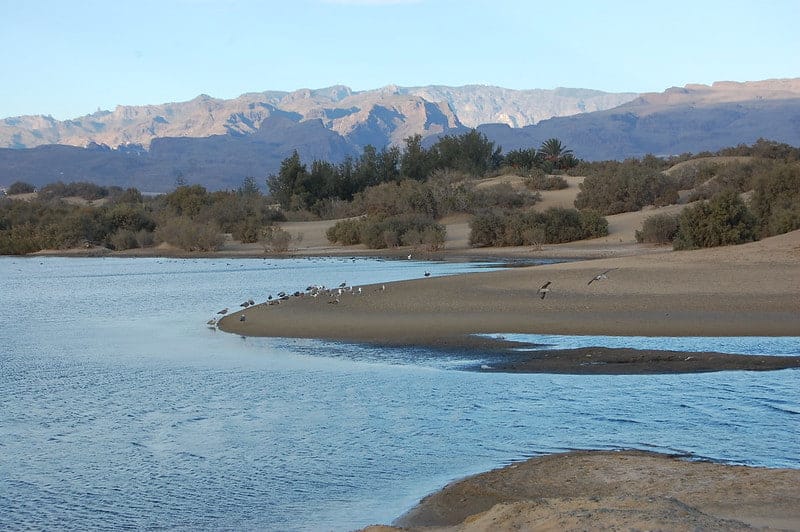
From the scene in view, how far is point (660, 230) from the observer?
39562 mm

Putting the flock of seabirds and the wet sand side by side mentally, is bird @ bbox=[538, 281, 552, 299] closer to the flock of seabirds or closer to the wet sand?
the flock of seabirds

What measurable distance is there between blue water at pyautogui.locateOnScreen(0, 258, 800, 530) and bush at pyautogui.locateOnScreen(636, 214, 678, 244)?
21980mm

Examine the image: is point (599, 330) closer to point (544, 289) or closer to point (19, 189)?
point (544, 289)

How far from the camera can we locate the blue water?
963 centimetres

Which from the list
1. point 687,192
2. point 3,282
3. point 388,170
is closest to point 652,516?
point 3,282

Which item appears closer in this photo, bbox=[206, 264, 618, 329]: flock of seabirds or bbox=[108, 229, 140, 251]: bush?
bbox=[206, 264, 618, 329]: flock of seabirds

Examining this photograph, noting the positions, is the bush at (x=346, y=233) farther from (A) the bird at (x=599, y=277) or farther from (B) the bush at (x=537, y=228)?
(A) the bird at (x=599, y=277)

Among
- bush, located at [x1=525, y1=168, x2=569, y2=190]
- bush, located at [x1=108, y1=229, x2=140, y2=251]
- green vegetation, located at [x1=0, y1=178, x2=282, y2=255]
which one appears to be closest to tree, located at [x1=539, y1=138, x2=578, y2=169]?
bush, located at [x1=525, y1=168, x2=569, y2=190]

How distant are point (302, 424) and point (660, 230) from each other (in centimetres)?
2953

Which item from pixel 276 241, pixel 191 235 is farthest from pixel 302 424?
pixel 191 235

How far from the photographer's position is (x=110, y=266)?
4631cm

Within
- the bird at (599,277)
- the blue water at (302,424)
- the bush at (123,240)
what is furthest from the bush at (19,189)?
the bird at (599,277)

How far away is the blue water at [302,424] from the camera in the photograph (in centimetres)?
963

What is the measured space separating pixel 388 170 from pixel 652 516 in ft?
248
